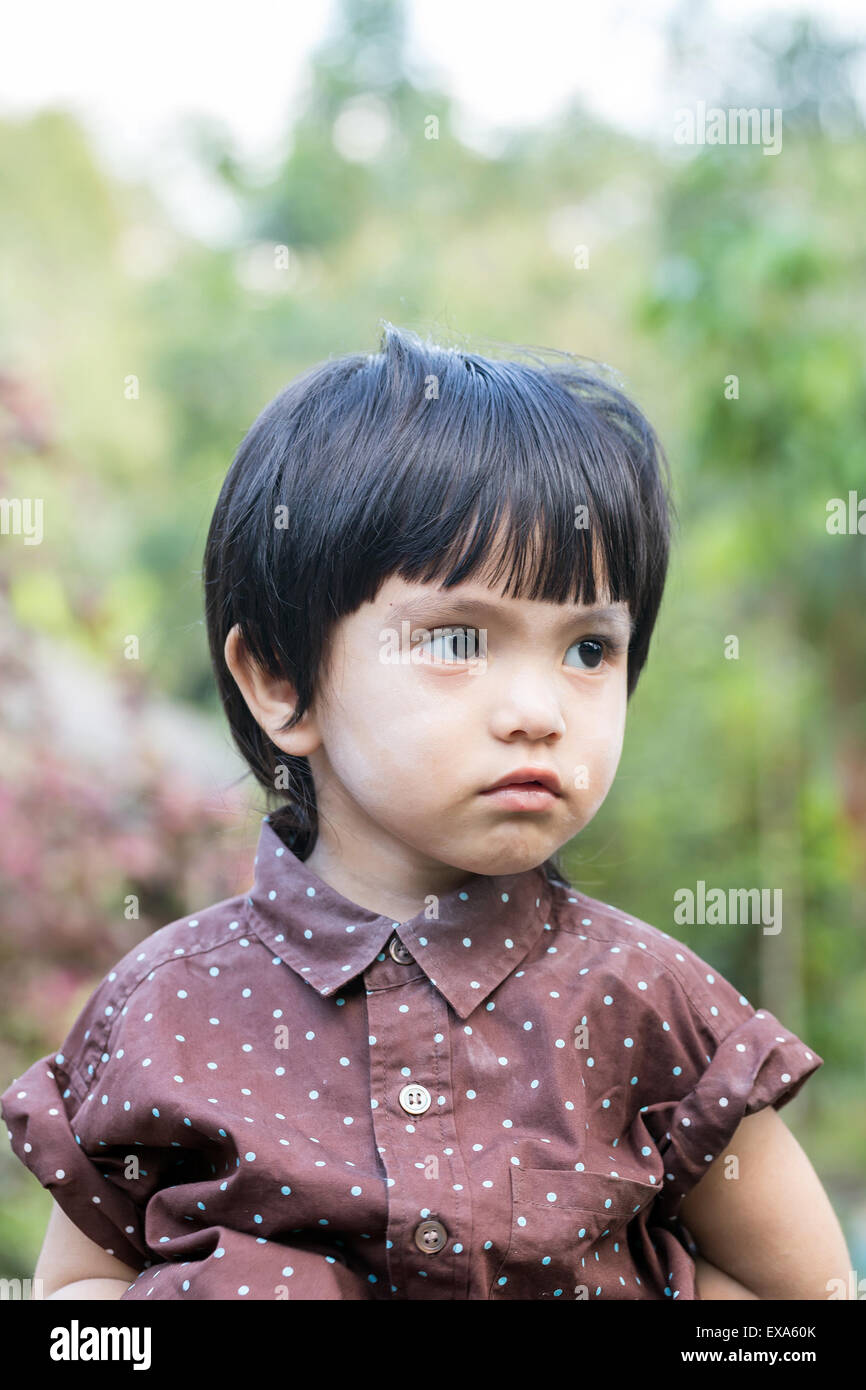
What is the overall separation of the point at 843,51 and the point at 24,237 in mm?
3057

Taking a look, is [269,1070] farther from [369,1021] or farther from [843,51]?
[843,51]

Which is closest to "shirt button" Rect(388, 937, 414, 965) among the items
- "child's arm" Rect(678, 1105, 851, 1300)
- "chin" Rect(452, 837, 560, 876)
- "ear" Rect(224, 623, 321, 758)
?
"chin" Rect(452, 837, 560, 876)

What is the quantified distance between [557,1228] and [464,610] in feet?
1.75

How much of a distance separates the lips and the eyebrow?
13 cm

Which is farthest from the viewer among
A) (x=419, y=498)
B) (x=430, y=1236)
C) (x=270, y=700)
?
(x=270, y=700)

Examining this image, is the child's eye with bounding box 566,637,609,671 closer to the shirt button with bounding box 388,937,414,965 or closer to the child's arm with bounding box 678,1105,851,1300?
the shirt button with bounding box 388,937,414,965

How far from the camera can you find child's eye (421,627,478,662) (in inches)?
48.6

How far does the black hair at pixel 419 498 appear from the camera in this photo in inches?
49.3

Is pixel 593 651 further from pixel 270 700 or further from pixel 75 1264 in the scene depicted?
pixel 75 1264

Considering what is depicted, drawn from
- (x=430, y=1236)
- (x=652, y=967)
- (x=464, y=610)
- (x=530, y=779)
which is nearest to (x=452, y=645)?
(x=464, y=610)

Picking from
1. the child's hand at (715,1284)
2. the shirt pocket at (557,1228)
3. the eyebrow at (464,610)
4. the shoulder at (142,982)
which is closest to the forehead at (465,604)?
the eyebrow at (464,610)

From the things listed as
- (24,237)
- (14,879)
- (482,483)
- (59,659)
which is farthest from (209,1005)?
(24,237)

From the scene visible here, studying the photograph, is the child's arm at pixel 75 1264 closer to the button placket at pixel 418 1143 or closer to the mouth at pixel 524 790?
the button placket at pixel 418 1143

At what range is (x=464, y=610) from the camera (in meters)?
1.23
